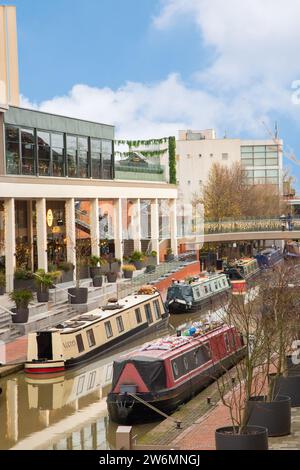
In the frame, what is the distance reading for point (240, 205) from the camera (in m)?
84.9

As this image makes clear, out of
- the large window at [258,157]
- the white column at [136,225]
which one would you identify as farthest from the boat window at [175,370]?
the large window at [258,157]

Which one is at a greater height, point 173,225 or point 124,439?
point 173,225

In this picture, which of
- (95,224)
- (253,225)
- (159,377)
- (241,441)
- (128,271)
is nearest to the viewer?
(241,441)

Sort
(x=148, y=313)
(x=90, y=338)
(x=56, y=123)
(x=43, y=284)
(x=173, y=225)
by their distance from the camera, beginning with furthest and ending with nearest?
1. (x=173, y=225)
2. (x=56, y=123)
3. (x=43, y=284)
4. (x=148, y=313)
5. (x=90, y=338)

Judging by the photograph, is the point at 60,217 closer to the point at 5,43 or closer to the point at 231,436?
the point at 5,43

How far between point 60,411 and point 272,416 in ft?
30.7

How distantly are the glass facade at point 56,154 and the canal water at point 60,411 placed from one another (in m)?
12.9

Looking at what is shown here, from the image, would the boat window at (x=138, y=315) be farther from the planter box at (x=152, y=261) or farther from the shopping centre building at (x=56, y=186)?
the planter box at (x=152, y=261)

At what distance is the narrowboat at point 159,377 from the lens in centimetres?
2391

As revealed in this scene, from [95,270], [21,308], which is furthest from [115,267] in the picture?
[21,308]

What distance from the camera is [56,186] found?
4566 centimetres

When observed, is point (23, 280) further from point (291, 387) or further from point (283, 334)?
point (291, 387)

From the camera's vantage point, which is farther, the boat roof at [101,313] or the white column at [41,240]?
the white column at [41,240]

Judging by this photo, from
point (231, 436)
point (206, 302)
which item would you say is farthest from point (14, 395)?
point (206, 302)
